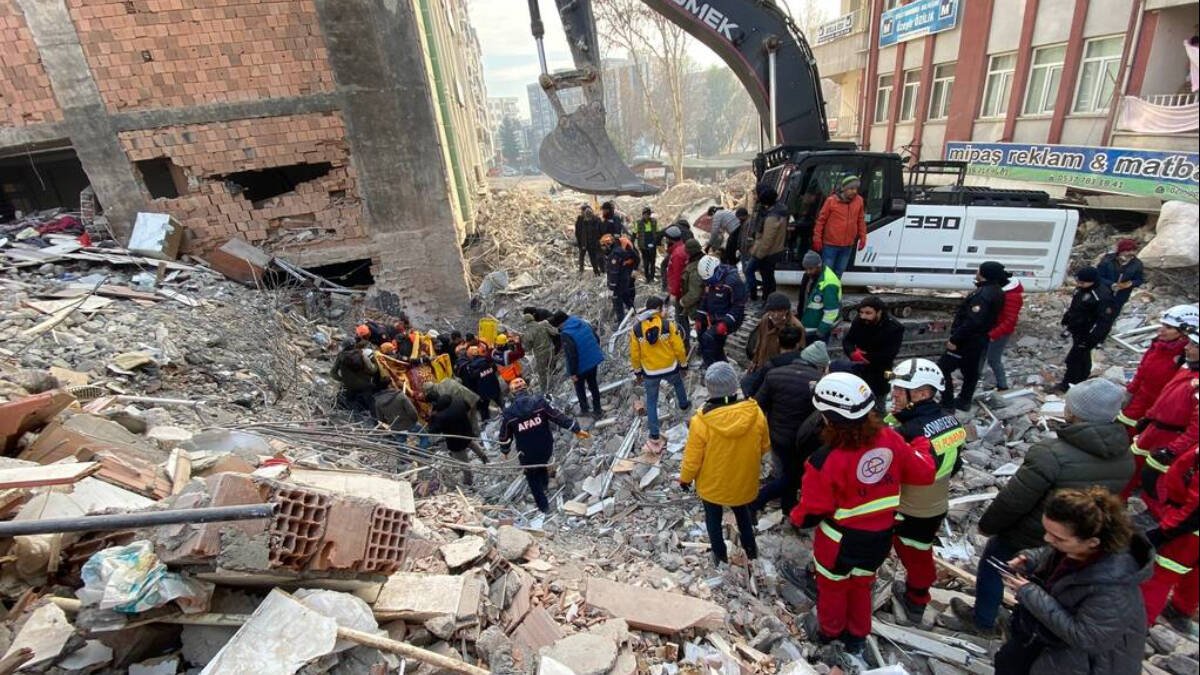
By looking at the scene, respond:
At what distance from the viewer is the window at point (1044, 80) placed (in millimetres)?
11047

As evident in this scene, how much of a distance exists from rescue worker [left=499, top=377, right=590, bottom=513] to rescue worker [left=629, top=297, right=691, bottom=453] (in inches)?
37.6

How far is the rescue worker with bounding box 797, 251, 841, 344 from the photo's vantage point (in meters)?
5.34

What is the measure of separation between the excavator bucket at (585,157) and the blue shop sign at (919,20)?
9.72m

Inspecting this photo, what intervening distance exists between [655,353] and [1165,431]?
12.7 ft

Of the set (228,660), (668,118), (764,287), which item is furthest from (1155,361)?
(668,118)

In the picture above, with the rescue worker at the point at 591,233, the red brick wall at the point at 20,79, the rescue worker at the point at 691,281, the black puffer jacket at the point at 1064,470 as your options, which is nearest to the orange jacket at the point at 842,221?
the rescue worker at the point at 691,281

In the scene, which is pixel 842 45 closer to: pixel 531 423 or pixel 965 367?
pixel 965 367

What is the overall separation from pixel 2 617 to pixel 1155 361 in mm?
7102

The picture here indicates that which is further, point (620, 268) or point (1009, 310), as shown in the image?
point (620, 268)

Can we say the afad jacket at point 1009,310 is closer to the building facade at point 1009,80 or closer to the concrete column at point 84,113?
the building facade at point 1009,80

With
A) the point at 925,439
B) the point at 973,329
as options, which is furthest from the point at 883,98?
the point at 925,439

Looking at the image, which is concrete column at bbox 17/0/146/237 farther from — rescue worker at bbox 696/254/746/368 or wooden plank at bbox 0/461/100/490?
rescue worker at bbox 696/254/746/368

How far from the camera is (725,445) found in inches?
142

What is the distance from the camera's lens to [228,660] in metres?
2.40
